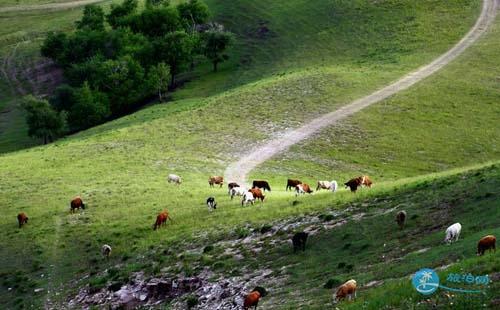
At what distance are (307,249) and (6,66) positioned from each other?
12241 centimetres

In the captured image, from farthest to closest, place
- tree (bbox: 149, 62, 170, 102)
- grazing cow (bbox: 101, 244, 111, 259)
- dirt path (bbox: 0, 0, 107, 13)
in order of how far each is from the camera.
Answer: dirt path (bbox: 0, 0, 107, 13) < tree (bbox: 149, 62, 170, 102) < grazing cow (bbox: 101, 244, 111, 259)

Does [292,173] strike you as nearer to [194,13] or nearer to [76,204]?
[76,204]

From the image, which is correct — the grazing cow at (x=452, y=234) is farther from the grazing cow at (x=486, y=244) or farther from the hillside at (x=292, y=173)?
the grazing cow at (x=486, y=244)

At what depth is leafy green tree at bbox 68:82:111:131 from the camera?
101 metres

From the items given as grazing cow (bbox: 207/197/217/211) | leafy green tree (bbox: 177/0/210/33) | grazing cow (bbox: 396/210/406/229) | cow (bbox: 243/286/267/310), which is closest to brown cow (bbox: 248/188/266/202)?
grazing cow (bbox: 207/197/217/211)

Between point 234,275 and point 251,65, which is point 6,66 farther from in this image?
point 234,275

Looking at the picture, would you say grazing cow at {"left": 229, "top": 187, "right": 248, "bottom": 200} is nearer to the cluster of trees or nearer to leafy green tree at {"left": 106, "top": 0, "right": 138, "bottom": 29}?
the cluster of trees

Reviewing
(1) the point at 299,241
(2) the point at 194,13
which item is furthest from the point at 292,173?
(2) the point at 194,13

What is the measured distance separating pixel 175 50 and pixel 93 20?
33645mm

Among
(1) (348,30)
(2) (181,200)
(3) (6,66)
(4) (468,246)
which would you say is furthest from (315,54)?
(4) (468,246)

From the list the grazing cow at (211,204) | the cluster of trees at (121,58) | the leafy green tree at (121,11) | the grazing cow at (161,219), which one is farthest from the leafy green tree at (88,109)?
the grazing cow at (161,219)

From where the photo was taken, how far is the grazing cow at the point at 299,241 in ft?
105

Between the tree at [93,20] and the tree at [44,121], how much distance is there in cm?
3631

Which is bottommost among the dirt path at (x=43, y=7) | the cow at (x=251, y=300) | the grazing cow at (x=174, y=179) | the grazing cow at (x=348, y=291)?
the dirt path at (x=43, y=7)
